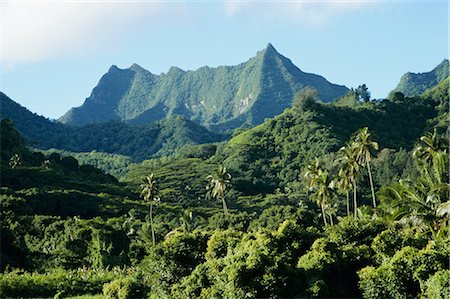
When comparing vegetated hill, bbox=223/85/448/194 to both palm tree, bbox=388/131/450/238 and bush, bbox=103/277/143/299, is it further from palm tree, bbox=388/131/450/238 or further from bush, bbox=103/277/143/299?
bush, bbox=103/277/143/299

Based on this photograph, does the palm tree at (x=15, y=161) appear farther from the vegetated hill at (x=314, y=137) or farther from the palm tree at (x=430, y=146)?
the palm tree at (x=430, y=146)

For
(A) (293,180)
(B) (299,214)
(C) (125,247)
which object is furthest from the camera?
(A) (293,180)

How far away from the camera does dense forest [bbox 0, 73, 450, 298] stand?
26.5 metres

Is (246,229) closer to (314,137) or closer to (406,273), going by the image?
(406,273)

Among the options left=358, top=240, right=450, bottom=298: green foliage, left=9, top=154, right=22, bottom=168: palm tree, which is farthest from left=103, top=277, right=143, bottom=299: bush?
left=9, top=154, right=22, bottom=168: palm tree

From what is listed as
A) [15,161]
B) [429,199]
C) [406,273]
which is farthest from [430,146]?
[15,161]

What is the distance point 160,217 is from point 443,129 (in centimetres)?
10053

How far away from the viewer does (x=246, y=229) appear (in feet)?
301

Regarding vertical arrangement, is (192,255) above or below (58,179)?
below

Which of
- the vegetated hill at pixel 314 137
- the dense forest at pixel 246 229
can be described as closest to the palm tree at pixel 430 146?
the dense forest at pixel 246 229

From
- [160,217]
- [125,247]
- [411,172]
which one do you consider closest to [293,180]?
[411,172]

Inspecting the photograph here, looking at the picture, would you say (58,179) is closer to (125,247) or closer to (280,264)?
(125,247)

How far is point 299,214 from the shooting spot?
80.6m

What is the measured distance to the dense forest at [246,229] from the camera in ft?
87.0
